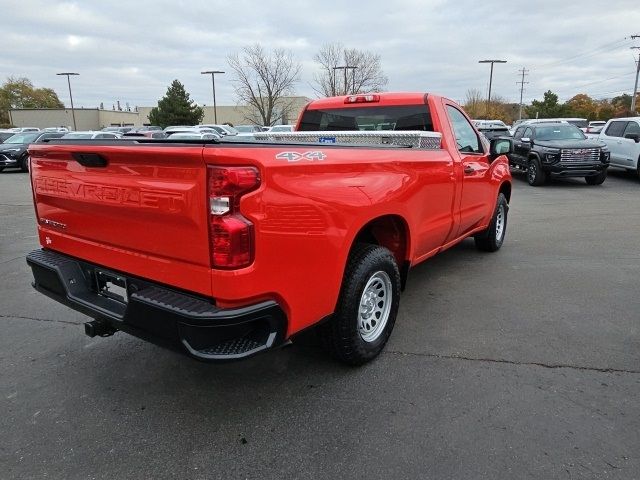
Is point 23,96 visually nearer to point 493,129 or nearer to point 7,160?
point 7,160

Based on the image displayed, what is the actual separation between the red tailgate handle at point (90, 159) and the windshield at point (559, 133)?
1433 centimetres

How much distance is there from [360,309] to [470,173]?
228 cm

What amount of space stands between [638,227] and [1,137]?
31.5 metres

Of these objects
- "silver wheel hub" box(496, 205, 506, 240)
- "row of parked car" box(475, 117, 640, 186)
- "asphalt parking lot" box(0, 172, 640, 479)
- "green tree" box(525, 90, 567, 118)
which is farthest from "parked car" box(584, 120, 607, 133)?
"green tree" box(525, 90, 567, 118)

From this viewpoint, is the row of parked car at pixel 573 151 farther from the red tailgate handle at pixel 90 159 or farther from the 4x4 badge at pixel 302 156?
the red tailgate handle at pixel 90 159

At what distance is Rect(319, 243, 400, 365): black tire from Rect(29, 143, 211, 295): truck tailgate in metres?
1.04

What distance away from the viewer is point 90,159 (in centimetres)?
260

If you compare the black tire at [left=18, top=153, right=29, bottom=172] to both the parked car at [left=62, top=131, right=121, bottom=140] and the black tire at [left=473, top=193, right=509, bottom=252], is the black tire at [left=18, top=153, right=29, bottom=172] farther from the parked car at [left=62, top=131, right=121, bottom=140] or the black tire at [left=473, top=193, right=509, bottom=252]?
the black tire at [left=473, top=193, right=509, bottom=252]

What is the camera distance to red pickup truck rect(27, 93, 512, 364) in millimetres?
2209

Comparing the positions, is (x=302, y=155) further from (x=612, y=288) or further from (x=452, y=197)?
(x=612, y=288)

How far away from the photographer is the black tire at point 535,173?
13734 millimetres

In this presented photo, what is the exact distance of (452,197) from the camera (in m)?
4.40

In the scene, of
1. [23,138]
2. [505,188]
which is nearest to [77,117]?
[23,138]

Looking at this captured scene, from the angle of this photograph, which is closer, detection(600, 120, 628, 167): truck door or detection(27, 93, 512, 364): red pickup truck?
detection(27, 93, 512, 364): red pickup truck
